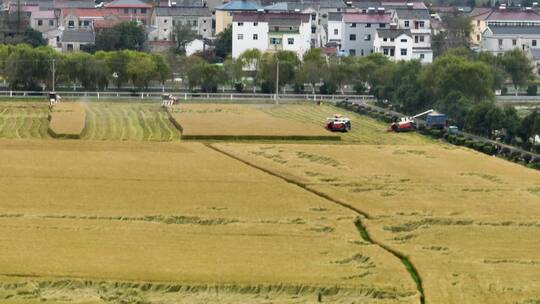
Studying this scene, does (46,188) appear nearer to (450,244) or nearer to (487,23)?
(450,244)

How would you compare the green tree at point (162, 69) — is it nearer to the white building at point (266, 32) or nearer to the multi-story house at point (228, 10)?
the white building at point (266, 32)

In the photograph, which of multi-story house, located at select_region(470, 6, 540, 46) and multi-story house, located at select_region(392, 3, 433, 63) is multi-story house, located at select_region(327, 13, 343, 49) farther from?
multi-story house, located at select_region(470, 6, 540, 46)

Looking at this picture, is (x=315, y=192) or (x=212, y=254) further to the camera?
(x=315, y=192)

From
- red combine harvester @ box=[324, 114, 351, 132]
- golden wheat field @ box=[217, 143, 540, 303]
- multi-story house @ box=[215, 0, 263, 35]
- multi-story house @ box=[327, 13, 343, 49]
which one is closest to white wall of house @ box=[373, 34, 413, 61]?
multi-story house @ box=[327, 13, 343, 49]

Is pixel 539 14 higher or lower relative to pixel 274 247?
higher

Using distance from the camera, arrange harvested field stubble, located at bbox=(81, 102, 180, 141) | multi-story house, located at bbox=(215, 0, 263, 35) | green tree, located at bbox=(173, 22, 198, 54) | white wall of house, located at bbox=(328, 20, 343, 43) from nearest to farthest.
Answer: harvested field stubble, located at bbox=(81, 102, 180, 141), green tree, located at bbox=(173, 22, 198, 54), white wall of house, located at bbox=(328, 20, 343, 43), multi-story house, located at bbox=(215, 0, 263, 35)

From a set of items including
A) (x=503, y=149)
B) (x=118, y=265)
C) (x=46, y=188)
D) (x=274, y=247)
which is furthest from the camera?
Answer: (x=503, y=149)

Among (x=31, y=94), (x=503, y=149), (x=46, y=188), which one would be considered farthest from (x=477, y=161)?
(x=31, y=94)

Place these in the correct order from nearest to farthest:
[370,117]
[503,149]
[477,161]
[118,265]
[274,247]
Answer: [118,265], [274,247], [477,161], [503,149], [370,117]
